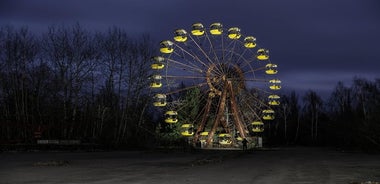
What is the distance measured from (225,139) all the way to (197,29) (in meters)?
13.8

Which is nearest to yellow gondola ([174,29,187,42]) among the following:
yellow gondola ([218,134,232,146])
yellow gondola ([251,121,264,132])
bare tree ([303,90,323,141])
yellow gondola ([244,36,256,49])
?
yellow gondola ([244,36,256,49])

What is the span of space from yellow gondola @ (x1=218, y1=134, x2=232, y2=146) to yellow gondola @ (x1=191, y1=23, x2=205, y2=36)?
39.6 feet

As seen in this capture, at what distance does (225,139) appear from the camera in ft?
169

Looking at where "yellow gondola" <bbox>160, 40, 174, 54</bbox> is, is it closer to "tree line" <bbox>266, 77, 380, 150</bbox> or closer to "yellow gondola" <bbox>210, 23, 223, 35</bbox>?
"yellow gondola" <bbox>210, 23, 223, 35</bbox>

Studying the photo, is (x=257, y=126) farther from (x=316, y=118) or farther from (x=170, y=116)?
(x=316, y=118)

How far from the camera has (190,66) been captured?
4569cm

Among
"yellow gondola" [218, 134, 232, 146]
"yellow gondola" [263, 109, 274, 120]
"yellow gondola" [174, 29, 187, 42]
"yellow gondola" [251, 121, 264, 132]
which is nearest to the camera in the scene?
"yellow gondola" [174, 29, 187, 42]

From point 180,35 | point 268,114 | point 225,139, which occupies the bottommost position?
point 225,139

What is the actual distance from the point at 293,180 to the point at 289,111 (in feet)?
303

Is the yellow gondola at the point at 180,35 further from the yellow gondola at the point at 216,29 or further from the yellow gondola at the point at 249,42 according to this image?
the yellow gondola at the point at 249,42

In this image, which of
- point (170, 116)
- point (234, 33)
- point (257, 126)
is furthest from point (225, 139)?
point (234, 33)

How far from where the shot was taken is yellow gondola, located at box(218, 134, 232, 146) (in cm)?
5031

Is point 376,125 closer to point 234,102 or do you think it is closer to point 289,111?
point 234,102

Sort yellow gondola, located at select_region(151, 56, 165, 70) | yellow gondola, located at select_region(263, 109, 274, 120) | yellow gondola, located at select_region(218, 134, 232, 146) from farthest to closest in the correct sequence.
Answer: yellow gondola, located at select_region(218, 134, 232, 146)
yellow gondola, located at select_region(263, 109, 274, 120)
yellow gondola, located at select_region(151, 56, 165, 70)
